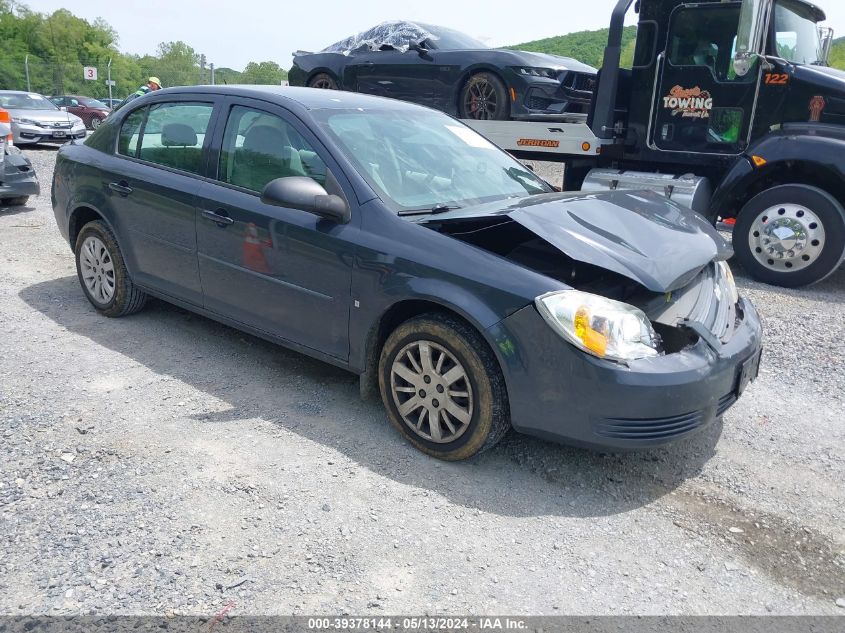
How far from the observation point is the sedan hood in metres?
3.21

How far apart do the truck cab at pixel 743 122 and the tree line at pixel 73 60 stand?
151ft

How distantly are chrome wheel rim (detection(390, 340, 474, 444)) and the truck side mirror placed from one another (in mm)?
5082

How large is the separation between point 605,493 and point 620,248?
1107 mm

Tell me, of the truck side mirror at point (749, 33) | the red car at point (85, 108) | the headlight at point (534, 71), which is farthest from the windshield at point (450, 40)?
the red car at point (85, 108)

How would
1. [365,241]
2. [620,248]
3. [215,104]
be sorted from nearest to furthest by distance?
[620,248]
[365,241]
[215,104]

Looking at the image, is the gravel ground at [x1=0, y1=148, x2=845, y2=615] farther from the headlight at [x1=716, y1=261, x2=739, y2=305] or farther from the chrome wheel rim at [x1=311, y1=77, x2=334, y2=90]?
the chrome wheel rim at [x1=311, y1=77, x2=334, y2=90]

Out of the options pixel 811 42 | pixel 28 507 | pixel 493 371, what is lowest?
pixel 28 507

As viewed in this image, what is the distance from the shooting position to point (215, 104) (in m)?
4.45

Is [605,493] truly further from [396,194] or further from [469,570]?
[396,194]

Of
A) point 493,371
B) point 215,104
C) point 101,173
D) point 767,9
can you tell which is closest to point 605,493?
point 493,371

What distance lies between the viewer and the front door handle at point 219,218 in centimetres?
413

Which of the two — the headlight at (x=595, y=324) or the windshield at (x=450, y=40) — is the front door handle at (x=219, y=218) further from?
the windshield at (x=450, y=40)

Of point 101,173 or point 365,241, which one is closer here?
point 365,241

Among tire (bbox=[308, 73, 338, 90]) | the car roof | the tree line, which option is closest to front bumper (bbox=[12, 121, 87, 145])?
tire (bbox=[308, 73, 338, 90])
